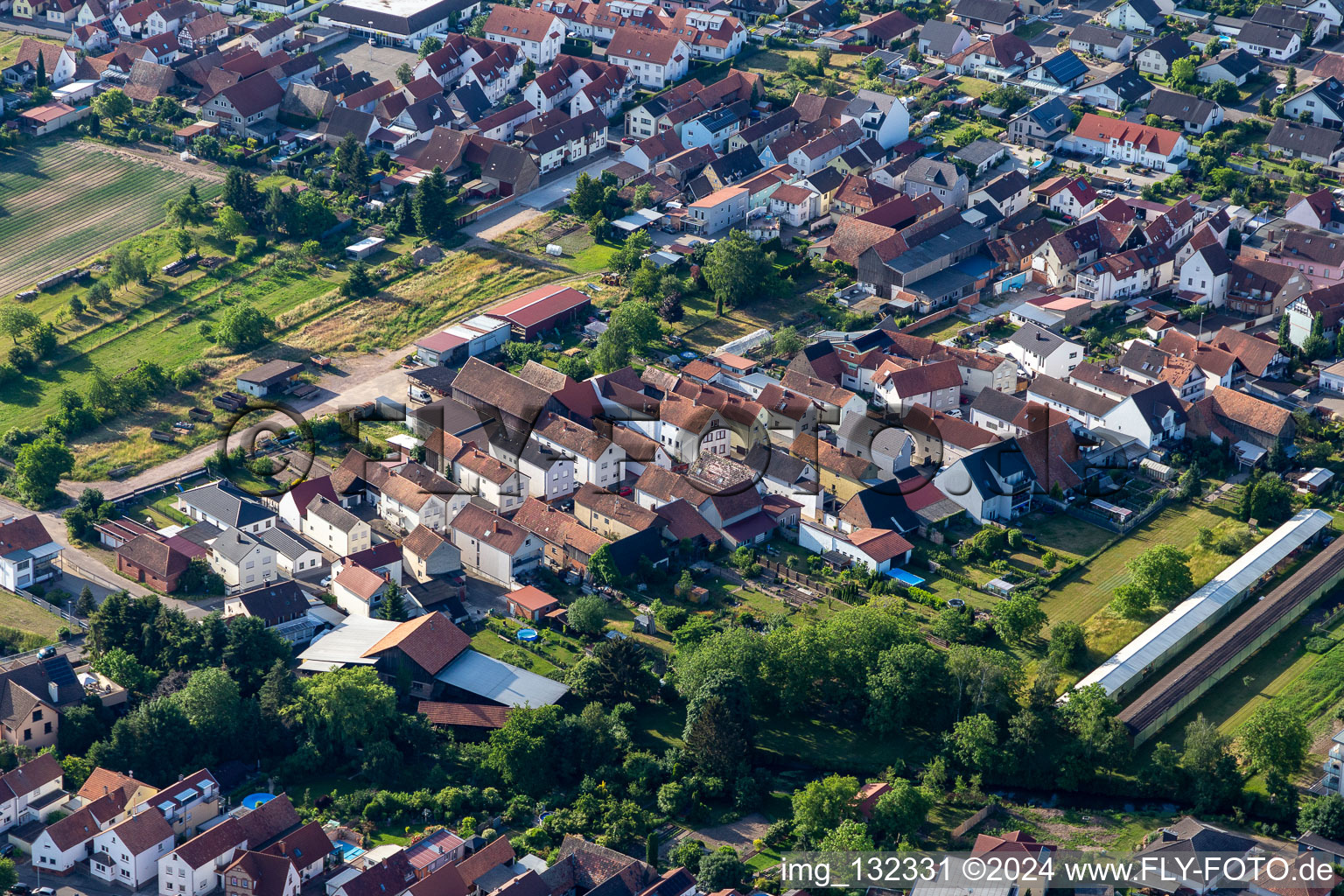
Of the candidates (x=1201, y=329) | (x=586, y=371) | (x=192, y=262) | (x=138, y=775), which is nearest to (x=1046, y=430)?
(x=1201, y=329)

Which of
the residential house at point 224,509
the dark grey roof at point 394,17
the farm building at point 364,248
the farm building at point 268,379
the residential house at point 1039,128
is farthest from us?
the dark grey roof at point 394,17

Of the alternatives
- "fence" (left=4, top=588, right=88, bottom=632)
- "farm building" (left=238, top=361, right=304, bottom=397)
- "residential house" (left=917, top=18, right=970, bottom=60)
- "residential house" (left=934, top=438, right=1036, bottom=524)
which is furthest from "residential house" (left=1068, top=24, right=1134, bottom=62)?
"fence" (left=4, top=588, right=88, bottom=632)

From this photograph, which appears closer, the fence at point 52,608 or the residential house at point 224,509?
the fence at point 52,608

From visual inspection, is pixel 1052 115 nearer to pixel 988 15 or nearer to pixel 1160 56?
pixel 1160 56

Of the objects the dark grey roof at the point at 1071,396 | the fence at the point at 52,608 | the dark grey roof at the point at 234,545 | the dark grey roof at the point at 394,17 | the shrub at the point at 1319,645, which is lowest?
the shrub at the point at 1319,645

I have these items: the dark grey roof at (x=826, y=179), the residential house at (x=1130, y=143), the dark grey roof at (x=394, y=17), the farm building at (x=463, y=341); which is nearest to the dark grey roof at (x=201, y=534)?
the farm building at (x=463, y=341)

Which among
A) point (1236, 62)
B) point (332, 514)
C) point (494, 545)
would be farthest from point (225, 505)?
point (1236, 62)

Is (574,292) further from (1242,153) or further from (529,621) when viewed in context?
(1242,153)

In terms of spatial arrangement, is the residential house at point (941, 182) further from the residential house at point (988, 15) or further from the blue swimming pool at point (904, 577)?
the blue swimming pool at point (904, 577)
